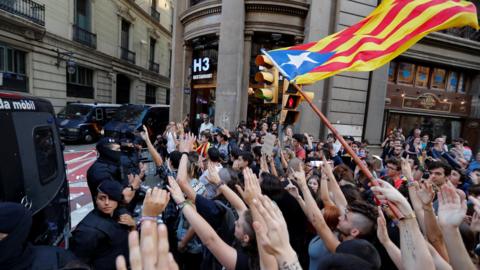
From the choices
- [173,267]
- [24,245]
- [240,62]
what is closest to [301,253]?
[173,267]

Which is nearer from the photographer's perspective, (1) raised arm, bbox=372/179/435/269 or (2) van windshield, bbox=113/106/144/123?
(1) raised arm, bbox=372/179/435/269

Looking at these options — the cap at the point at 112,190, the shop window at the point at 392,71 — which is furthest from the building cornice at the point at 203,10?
the cap at the point at 112,190

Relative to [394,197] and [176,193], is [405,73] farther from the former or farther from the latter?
[176,193]

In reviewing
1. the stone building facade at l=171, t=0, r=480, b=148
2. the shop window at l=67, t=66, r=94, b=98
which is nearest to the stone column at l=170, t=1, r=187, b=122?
the stone building facade at l=171, t=0, r=480, b=148

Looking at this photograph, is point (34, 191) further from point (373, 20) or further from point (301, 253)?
point (373, 20)

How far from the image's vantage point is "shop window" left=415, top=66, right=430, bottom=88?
1324 cm

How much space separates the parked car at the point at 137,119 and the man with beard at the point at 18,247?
10874 mm

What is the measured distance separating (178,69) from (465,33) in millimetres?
15141

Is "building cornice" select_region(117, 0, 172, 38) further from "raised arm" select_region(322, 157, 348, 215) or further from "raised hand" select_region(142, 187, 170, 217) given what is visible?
"raised hand" select_region(142, 187, 170, 217)

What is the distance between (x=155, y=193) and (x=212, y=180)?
3.32 feet

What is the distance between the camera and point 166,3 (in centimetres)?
3147

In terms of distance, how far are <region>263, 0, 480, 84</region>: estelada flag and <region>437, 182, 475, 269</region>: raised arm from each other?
1.91m

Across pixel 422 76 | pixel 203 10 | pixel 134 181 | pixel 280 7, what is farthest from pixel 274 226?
pixel 422 76

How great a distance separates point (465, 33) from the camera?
44.5ft
